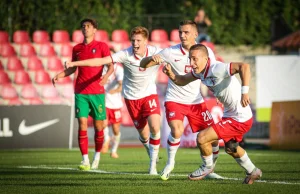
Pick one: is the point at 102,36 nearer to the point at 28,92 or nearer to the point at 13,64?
the point at 13,64

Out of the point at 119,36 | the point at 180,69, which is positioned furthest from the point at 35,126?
the point at 180,69

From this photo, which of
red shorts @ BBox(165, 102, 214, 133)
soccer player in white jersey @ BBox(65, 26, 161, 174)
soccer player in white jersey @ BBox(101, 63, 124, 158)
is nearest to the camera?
red shorts @ BBox(165, 102, 214, 133)

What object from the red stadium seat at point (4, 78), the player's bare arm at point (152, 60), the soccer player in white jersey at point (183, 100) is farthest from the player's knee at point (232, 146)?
the red stadium seat at point (4, 78)

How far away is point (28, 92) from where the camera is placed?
23.7 metres

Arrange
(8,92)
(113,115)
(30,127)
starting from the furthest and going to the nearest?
(8,92)
(30,127)
(113,115)

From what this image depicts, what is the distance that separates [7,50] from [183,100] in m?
14.3

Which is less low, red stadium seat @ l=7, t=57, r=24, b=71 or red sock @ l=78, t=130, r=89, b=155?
red stadium seat @ l=7, t=57, r=24, b=71

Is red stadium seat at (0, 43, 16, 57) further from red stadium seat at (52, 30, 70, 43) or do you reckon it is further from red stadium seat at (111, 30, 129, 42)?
red stadium seat at (111, 30, 129, 42)

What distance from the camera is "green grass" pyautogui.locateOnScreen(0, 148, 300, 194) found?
10305 millimetres

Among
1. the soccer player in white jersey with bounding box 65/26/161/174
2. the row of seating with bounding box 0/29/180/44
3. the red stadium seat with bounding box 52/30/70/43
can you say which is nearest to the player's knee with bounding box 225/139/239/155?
the soccer player in white jersey with bounding box 65/26/161/174

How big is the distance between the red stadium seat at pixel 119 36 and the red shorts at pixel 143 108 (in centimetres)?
1280

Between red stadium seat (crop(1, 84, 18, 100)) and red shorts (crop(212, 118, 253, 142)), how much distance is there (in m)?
13.9

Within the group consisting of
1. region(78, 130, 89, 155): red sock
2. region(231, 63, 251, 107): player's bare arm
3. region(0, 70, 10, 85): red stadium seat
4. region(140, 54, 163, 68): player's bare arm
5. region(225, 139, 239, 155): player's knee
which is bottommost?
region(78, 130, 89, 155): red sock

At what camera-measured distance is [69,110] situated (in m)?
20.5
